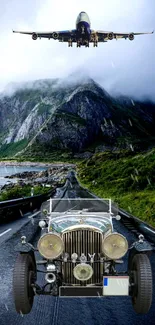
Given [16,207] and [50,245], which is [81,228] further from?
[16,207]

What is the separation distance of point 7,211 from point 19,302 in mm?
13120

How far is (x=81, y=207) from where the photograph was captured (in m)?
8.21

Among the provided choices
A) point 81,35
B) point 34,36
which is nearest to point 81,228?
point 81,35

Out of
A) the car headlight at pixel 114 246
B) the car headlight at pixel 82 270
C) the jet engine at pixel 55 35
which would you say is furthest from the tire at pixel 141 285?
the jet engine at pixel 55 35

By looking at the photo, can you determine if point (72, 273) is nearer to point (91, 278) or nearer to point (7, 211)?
point (91, 278)

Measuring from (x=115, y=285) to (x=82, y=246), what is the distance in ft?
2.66

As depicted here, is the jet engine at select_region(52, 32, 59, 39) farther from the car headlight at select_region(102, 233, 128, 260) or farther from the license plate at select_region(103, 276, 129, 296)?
the license plate at select_region(103, 276, 129, 296)

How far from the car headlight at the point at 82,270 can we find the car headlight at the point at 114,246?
363mm

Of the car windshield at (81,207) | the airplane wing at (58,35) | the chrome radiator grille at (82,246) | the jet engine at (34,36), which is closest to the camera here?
the chrome radiator grille at (82,246)

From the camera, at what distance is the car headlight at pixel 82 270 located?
606 centimetres

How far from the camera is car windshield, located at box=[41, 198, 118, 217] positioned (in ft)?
25.9

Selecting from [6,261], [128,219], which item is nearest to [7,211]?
[128,219]

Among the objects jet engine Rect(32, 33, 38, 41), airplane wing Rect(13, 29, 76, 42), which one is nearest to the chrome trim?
airplane wing Rect(13, 29, 76, 42)

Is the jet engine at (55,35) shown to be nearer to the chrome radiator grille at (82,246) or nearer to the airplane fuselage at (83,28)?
the airplane fuselage at (83,28)
